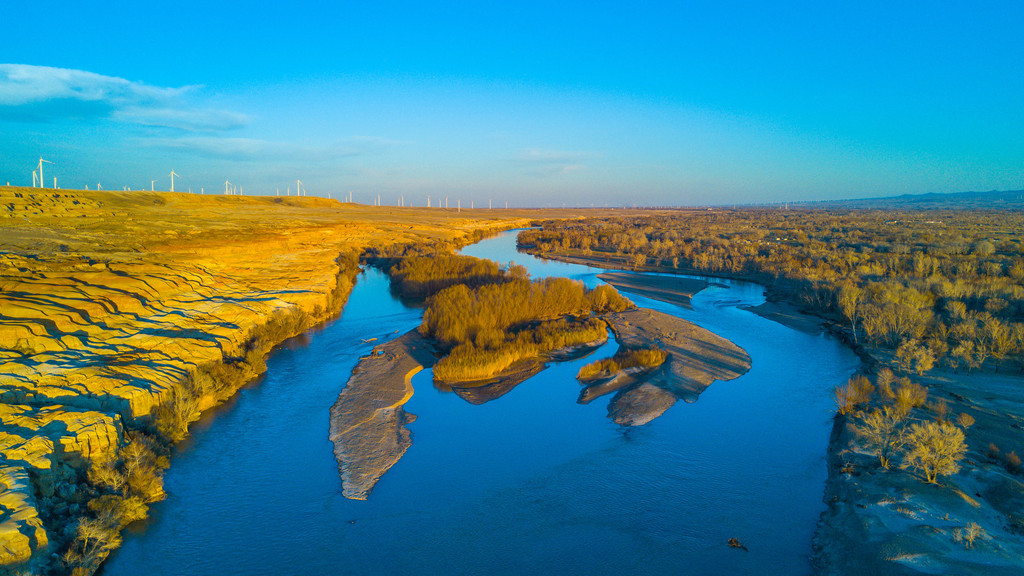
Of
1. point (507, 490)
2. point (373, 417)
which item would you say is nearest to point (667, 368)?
point (507, 490)

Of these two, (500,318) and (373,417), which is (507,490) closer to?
(373,417)

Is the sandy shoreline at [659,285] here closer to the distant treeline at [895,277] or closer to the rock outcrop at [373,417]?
the distant treeline at [895,277]

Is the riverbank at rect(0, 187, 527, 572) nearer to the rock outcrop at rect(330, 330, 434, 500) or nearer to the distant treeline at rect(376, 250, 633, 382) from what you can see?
the rock outcrop at rect(330, 330, 434, 500)

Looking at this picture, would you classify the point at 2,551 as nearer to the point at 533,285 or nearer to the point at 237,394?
the point at 237,394

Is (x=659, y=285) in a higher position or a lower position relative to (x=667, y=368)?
higher

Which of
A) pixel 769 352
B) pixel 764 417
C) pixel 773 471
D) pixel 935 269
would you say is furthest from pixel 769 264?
pixel 773 471

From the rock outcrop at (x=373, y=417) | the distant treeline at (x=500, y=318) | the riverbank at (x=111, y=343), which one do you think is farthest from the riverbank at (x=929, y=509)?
the riverbank at (x=111, y=343)

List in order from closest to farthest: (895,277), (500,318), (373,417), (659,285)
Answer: (373,417) → (500,318) → (895,277) → (659,285)

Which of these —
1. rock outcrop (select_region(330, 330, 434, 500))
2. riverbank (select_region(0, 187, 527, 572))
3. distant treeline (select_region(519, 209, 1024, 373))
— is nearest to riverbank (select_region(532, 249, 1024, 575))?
distant treeline (select_region(519, 209, 1024, 373))
